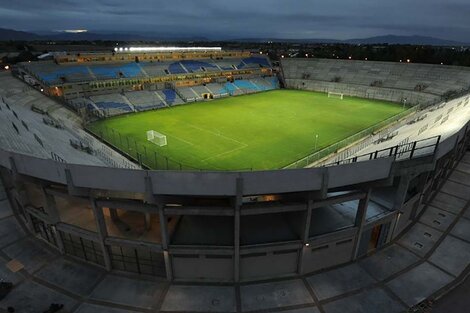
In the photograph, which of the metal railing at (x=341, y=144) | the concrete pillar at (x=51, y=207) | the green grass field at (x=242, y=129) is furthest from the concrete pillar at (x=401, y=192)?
the concrete pillar at (x=51, y=207)

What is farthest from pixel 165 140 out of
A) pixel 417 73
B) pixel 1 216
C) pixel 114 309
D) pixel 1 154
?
pixel 417 73

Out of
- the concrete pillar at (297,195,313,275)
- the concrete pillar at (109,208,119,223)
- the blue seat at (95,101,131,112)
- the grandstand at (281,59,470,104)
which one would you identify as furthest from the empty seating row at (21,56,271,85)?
the concrete pillar at (297,195,313,275)

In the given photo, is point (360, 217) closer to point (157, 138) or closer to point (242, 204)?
point (242, 204)

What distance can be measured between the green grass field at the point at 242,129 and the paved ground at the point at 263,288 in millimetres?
16281

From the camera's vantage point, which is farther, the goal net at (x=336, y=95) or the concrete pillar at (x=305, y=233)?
the goal net at (x=336, y=95)

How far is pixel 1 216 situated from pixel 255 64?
84616 millimetres

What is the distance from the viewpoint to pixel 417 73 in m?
77.8

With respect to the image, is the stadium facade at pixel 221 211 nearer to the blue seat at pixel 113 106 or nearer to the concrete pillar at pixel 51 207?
the concrete pillar at pixel 51 207

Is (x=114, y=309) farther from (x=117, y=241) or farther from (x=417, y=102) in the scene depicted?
(x=417, y=102)

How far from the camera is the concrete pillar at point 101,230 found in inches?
672

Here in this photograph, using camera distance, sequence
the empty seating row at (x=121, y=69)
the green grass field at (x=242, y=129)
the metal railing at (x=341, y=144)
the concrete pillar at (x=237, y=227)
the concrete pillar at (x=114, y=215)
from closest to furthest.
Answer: the concrete pillar at (x=237, y=227)
the concrete pillar at (x=114, y=215)
the metal railing at (x=341, y=144)
the green grass field at (x=242, y=129)
the empty seating row at (x=121, y=69)

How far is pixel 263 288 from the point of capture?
18.1 m

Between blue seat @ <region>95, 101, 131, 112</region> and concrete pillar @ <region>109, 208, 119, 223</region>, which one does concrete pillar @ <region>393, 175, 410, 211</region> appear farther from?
blue seat @ <region>95, 101, 131, 112</region>

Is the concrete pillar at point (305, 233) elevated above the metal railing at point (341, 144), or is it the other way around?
the concrete pillar at point (305, 233)
